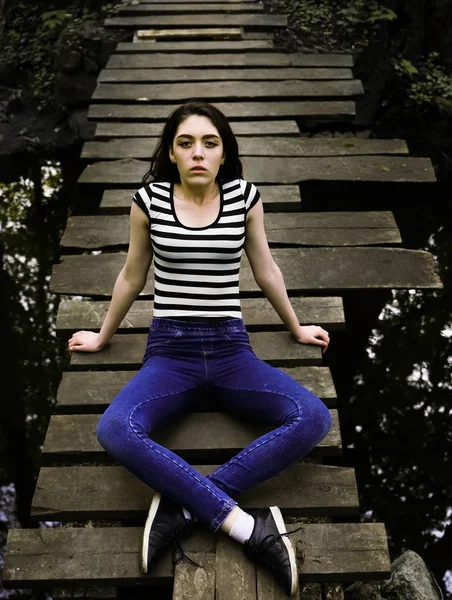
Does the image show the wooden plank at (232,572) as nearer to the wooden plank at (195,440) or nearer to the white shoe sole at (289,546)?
the white shoe sole at (289,546)

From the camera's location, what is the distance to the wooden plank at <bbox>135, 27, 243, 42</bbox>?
665cm

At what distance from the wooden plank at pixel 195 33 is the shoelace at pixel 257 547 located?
5.48 m

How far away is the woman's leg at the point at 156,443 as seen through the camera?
7.39 feet

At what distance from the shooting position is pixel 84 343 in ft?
10.3

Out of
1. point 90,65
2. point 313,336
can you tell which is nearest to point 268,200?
point 313,336

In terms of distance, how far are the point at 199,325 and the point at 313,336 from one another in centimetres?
69

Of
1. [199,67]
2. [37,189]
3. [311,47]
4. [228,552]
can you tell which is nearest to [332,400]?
[228,552]

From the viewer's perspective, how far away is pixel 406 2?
7.07 metres

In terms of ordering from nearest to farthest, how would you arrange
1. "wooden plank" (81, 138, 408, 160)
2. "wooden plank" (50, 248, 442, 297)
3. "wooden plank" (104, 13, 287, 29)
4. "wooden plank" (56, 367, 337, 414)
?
"wooden plank" (56, 367, 337, 414) → "wooden plank" (50, 248, 442, 297) → "wooden plank" (81, 138, 408, 160) → "wooden plank" (104, 13, 287, 29)

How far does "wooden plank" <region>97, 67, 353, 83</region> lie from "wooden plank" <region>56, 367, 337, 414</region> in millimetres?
3599

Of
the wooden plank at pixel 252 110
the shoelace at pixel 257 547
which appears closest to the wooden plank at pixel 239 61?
the wooden plank at pixel 252 110

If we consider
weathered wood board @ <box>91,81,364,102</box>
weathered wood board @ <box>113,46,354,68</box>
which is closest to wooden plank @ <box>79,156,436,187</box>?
weathered wood board @ <box>91,81,364,102</box>

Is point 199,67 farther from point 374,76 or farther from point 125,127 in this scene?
point 374,76

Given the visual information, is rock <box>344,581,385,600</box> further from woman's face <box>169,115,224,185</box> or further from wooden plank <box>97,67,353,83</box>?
wooden plank <box>97,67,353,83</box>
